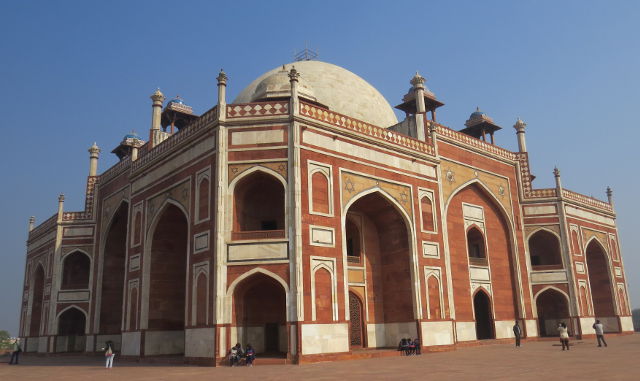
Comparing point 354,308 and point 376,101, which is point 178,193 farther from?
point 376,101

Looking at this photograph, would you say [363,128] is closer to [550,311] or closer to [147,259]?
[147,259]

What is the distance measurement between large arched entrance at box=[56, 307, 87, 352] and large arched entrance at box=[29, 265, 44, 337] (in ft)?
13.4

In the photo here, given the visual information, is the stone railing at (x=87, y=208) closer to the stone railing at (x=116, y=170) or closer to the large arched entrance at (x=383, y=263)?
the stone railing at (x=116, y=170)

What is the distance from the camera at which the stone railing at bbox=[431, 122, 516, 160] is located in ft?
76.8

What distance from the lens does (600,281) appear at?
30.0 metres

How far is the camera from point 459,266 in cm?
2228

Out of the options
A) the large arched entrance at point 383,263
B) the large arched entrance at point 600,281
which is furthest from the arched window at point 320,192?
the large arched entrance at point 600,281

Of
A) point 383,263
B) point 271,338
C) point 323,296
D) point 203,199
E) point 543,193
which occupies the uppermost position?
point 543,193

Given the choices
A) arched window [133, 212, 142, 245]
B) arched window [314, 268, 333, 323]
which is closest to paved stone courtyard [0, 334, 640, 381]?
arched window [314, 268, 333, 323]

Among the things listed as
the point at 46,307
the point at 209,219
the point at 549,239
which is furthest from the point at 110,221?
the point at 549,239

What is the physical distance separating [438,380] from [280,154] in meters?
9.00

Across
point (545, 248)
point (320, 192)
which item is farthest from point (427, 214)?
point (545, 248)

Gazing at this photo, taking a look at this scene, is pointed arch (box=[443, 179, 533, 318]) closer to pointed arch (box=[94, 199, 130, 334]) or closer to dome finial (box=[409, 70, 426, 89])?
dome finial (box=[409, 70, 426, 89])

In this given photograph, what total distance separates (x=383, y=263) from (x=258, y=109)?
7.92m
